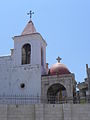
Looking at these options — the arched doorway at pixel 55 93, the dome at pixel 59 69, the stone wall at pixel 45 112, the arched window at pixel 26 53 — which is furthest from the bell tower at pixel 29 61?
the stone wall at pixel 45 112

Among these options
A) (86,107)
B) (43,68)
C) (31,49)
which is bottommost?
(86,107)

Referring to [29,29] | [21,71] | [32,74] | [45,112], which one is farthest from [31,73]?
[45,112]

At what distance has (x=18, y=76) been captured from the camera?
77.2 feet

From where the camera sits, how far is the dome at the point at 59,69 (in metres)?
23.2

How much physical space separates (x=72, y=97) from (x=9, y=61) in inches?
270

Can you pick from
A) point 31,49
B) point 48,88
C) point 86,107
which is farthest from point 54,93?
point 86,107

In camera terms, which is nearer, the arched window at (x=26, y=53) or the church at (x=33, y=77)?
the church at (x=33, y=77)

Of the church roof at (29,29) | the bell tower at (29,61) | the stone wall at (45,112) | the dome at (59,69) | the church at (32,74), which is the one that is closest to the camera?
the stone wall at (45,112)

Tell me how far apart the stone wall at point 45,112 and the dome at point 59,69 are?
6.10 m

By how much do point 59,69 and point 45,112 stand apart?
6.85 metres

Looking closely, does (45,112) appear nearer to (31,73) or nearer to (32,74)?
(32,74)

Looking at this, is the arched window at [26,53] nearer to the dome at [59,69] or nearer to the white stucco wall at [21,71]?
the white stucco wall at [21,71]

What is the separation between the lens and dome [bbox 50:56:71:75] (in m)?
23.2

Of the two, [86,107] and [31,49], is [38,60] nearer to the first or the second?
[31,49]
